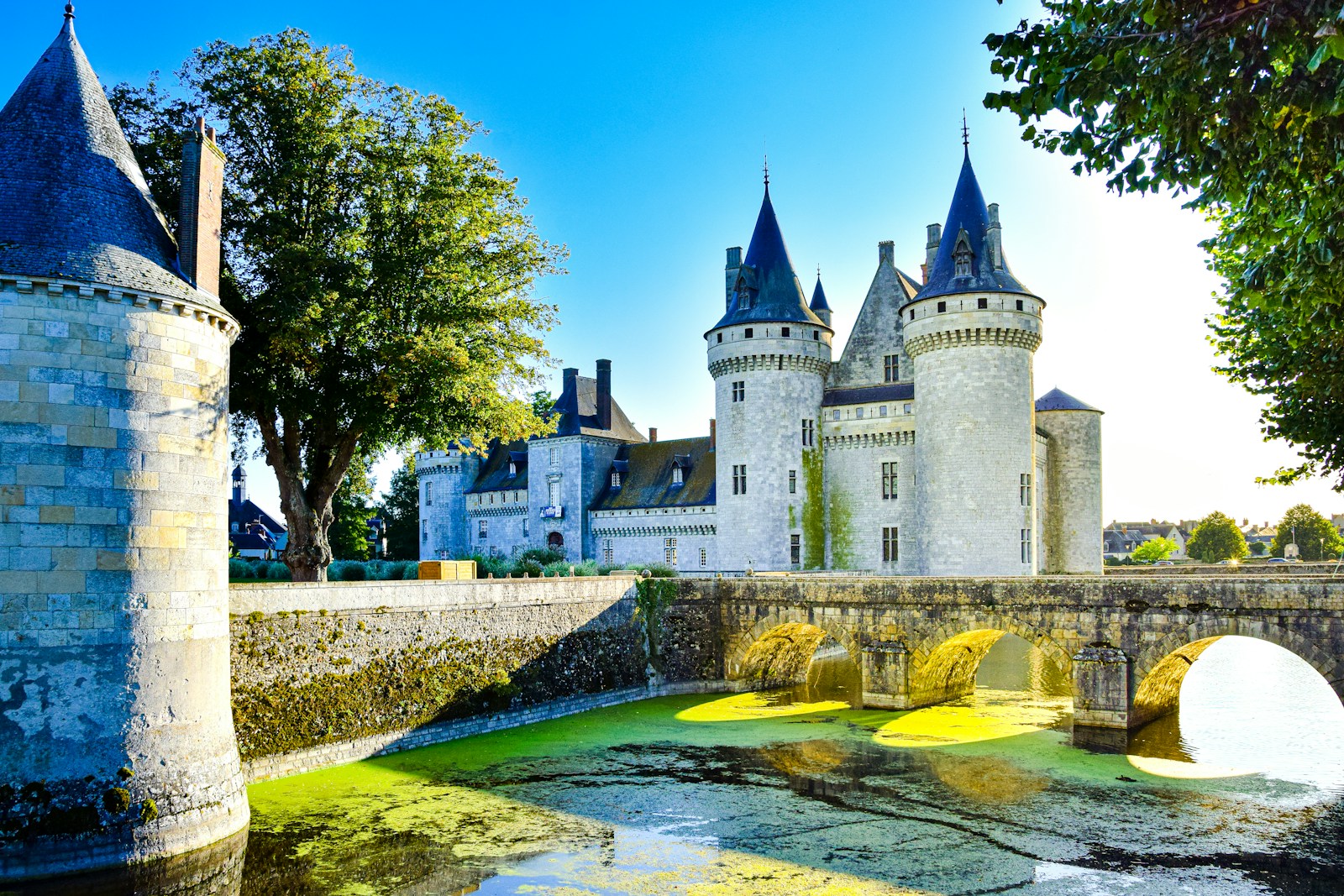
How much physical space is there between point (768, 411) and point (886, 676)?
14188 millimetres

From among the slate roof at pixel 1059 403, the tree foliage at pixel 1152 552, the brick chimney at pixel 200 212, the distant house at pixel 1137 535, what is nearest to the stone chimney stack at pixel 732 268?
the slate roof at pixel 1059 403

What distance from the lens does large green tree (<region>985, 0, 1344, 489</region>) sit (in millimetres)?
6316

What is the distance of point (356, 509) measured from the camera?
50.7 meters

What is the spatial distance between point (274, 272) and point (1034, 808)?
49.5 feet

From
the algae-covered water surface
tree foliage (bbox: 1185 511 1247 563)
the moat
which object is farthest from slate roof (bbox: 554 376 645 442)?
tree foliage (bbox: 1185 511 1247 563)

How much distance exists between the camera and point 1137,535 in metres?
99.8

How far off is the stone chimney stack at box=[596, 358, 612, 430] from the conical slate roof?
103 ft

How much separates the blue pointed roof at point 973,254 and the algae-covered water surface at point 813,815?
14775mm

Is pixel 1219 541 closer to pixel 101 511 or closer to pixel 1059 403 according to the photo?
pixel 1059 403

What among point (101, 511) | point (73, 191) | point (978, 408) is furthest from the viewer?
point (978, 408)

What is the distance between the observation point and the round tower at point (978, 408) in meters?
30.0

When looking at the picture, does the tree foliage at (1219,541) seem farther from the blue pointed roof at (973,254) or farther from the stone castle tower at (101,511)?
the stone castle tower at (101,511)

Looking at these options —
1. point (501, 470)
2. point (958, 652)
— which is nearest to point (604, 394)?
point (501, 470)

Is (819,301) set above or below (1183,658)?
above
